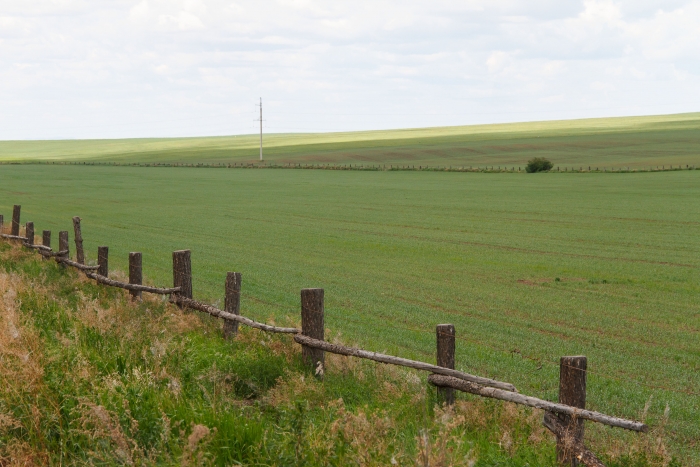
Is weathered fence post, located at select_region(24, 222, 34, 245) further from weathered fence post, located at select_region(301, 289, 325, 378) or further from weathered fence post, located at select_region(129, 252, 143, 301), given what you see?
weathered fence post, located at select_region(301, 289, 325, 378)

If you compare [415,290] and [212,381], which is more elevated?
[212,381]

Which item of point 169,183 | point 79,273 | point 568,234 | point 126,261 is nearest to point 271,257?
point 126,261

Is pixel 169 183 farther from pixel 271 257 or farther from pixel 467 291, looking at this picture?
pixel 467 291

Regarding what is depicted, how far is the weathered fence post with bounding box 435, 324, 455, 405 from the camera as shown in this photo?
784 centimetres

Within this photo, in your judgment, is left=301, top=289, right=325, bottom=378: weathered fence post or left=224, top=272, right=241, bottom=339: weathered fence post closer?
left=301, top=289, right=325, bottom=378: weathered fence post

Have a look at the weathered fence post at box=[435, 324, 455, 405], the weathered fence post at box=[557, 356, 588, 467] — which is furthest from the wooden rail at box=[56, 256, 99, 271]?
the weathered fence post at box=[557, 356, 588, 467]

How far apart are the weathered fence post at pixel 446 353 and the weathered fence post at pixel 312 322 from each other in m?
1.58

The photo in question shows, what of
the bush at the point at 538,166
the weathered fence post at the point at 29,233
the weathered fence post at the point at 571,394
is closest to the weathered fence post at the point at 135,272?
the weathered fence post at the point at 29,233

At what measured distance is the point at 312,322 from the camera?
8992 mm

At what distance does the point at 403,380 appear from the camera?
878cm

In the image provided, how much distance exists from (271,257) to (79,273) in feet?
31.5

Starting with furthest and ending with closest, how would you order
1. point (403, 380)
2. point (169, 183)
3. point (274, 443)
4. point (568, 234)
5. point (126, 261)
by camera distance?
point (169, 183)
point (568, 234)
point (126, 261)
point (403, 380)
point (274, 443)

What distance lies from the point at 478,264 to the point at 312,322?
16.0m

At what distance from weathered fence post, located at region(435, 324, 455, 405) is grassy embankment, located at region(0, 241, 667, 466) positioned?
0.14m
